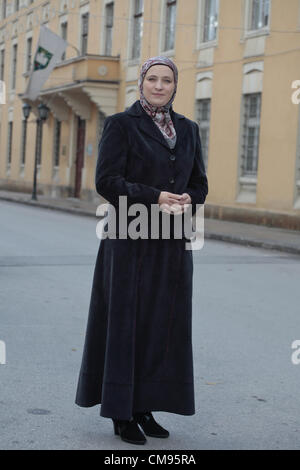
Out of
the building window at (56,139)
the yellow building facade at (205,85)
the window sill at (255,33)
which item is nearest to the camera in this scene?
the yellow building facade at (205,85)

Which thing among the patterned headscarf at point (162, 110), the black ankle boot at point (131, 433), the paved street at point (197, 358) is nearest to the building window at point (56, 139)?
the paved street at point (197, 358)

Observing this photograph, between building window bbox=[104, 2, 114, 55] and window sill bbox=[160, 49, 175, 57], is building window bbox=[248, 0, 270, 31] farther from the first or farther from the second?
building window bbox=[104, 2, 114, 55]

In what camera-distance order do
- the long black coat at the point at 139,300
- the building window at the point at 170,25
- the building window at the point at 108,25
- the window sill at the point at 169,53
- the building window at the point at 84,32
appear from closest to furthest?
the long black coat at the point at 139,300 < the window sill at the point at 169,53 < the building window at the point at 170,25 < the building window at the point at 108,25 < the building window at the point at 84,32

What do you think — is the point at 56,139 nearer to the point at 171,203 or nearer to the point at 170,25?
the point at 170,25

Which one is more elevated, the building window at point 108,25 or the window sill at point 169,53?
the building window at point 108,25

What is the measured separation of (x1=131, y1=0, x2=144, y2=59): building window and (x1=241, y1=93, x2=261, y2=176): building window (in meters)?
7.86

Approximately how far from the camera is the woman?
164 inches

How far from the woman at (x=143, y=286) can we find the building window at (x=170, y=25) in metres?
23.3

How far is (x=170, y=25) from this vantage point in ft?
89.5

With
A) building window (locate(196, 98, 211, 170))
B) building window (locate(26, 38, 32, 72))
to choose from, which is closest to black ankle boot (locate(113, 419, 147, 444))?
building window (locate(196, 98, 211, 170))

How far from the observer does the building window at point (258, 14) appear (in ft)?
71.9

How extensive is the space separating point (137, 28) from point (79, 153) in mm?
6330

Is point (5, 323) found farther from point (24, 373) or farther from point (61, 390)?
point (61, 390)

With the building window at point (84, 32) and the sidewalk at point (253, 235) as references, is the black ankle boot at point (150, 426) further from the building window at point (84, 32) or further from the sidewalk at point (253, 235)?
the building window at point (84, 32)
